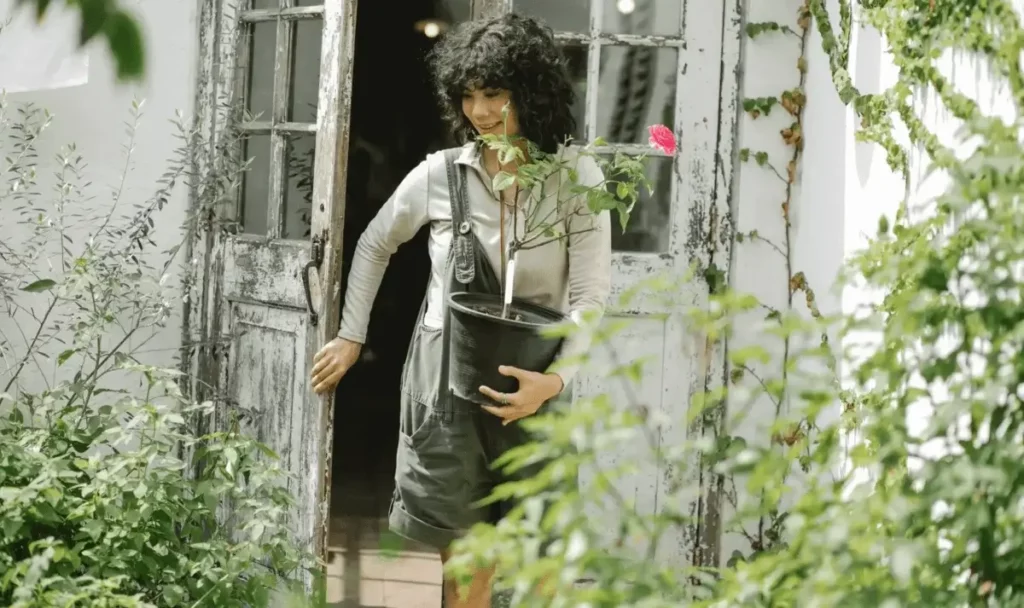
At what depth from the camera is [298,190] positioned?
3973 millimetres

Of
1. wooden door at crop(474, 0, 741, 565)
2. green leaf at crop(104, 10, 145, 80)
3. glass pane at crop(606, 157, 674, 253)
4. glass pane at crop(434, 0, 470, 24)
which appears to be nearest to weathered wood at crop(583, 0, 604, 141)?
wooden door at crop(474, 0, 741, 565)

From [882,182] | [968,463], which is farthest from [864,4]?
[968,463]

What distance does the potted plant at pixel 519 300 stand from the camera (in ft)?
8.36

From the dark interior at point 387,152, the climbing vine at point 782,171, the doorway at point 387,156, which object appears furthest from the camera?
the dark interior at point 387,152

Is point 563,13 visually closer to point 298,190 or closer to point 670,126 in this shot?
point 670,126

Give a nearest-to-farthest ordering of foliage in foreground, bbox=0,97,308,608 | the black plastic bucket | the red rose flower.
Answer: foliage in foreground, bbox=0,97,308,608 < the black plastic bucket < the red rose flower

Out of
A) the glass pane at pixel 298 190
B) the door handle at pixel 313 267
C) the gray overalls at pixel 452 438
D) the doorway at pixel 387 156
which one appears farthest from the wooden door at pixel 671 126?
the doorway at pixel 387 156

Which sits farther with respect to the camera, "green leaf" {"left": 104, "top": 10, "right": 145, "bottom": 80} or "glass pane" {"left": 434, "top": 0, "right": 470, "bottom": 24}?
"glass pane" {"left": 434, "top": 0, "right": 470, "bottom": 24}

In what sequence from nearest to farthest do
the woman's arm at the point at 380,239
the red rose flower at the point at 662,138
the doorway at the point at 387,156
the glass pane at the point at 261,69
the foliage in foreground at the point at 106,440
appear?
1. the foliage in foreground at the point at 106,440
2. the woman's arm at the point at 380,239
3. the red rose flower at the point at 662,138
4. the glass pane at the point at 261,69
5. the doorway at the point at 387,156

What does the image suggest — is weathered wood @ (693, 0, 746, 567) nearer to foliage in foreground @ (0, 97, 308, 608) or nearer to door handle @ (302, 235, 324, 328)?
door handle @ (302, 235, 324, 328)

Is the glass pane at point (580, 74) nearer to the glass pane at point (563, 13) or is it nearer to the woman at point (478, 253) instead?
the glass pane at point (563, 13)

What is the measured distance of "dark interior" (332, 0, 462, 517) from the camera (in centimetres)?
749

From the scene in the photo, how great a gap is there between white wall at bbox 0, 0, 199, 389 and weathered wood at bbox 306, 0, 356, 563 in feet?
3.04

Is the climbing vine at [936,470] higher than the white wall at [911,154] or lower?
lower
